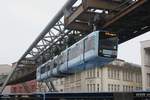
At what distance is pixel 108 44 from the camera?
3123cm

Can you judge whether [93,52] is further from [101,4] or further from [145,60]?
[145,60]

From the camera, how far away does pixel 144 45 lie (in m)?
80.6

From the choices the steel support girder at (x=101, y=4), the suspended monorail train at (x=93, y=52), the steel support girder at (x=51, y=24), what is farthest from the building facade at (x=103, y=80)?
the steel support girder at (x=101, y=4)

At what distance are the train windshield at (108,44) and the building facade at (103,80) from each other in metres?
77.4

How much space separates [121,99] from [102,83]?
3538 inches

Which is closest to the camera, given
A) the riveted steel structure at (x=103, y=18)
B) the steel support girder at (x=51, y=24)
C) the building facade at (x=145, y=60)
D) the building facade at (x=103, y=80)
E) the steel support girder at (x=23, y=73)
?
the riveted steel structure at (x=103, y=18)

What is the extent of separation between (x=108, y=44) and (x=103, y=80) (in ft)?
267

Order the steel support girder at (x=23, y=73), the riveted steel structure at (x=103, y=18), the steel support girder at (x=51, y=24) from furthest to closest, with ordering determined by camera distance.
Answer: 1. the steel support girder at (x=23, y=73)
2. the steel support girder at (x=51, y=24)
3. the riveted steel structure at (x=103, y=18)

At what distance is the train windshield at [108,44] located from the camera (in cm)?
3039

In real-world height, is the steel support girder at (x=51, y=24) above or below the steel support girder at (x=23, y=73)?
above

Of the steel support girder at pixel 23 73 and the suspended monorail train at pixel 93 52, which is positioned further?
the steel support girder at pixel 23 73

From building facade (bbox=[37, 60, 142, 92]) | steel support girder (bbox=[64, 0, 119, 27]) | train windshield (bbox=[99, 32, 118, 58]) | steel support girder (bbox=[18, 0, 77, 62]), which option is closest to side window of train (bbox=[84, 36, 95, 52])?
train windshield (bbox=[99, 32, 118, 58])

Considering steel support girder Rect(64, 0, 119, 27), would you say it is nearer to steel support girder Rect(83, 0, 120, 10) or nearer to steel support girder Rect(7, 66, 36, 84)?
steel support girder Rect(83, 0, 120, 10)

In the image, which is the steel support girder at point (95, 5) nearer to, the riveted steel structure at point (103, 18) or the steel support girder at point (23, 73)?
the riveted steel structure at point (103, 18)
